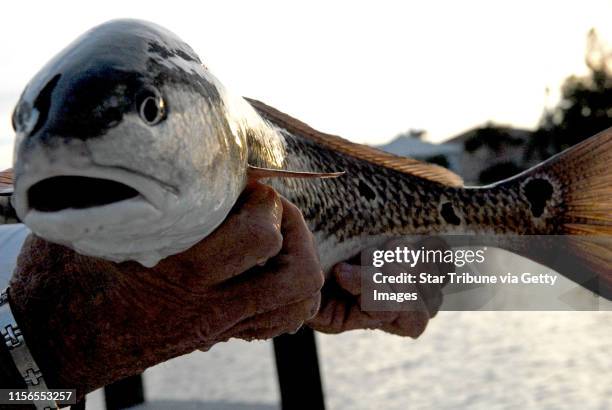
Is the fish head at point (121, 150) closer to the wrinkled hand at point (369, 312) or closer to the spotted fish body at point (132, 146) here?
the spotted fish body at point (132, 146)

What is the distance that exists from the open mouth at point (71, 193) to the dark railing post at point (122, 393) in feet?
10.5

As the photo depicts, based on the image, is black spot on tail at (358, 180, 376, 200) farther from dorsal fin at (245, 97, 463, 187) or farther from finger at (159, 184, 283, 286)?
finger at (159, 184, 283, 286)

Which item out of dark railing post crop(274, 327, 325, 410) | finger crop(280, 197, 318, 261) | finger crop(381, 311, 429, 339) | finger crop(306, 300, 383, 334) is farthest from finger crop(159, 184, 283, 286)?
dark railing post crop(274, 327, 325, 410)

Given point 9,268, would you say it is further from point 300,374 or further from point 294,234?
point 300,374

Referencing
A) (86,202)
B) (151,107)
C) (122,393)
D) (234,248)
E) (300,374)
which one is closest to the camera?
(86,202)

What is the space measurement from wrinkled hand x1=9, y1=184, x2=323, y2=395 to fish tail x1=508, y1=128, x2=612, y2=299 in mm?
1486

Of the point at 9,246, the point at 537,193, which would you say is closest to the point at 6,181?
the point at 9,246

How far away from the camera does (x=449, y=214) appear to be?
9.77 ft

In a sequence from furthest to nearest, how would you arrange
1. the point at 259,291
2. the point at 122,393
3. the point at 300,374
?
the point at 122,393 < the point at 300,374 < the point at 259,291

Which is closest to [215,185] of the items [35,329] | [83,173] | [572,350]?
[83,173]

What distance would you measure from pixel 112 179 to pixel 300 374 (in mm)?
2191

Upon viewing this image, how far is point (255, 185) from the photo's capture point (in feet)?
6.05

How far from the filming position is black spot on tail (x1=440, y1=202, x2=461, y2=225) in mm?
2973

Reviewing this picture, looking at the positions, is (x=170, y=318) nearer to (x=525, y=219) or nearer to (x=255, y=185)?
(x=255, y=185)
